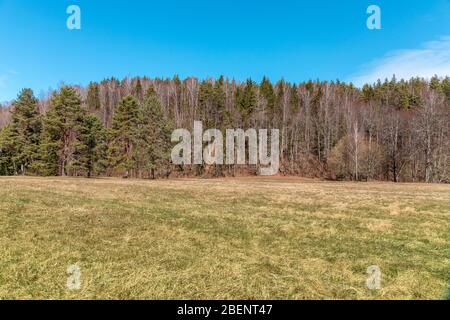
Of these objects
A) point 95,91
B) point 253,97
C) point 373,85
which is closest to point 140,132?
point 253,97

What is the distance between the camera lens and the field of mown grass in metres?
7.03

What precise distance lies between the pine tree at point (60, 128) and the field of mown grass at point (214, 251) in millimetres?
39054

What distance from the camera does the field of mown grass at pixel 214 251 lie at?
703 centimetres

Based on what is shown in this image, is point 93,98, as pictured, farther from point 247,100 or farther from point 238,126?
point 238,126

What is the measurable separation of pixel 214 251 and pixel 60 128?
1979 inches

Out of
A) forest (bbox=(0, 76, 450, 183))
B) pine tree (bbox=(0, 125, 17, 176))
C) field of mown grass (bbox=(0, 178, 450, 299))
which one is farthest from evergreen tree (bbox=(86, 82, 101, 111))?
field of mown grass (bbox=(0, 178, 450, 299))

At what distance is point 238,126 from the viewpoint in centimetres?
8675

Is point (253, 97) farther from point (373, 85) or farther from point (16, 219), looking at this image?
point (16, 219)

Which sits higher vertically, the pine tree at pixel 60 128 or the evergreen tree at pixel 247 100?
the evergreen tree at pixel 247 100

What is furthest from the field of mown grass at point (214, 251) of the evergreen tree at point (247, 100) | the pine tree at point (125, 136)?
the evergreen tree at point (247, 100)

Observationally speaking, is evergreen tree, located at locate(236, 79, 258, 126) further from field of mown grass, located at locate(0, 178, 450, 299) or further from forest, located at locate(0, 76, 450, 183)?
field of mown grass, located at locate(0, 178, 450, 299)

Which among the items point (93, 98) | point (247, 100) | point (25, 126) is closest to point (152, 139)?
point (25, 126)

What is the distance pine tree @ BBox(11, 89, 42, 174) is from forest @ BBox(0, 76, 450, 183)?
155 millimetres

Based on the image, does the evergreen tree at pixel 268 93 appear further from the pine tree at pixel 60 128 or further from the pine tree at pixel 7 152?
the pine tree at pixel 7 152
